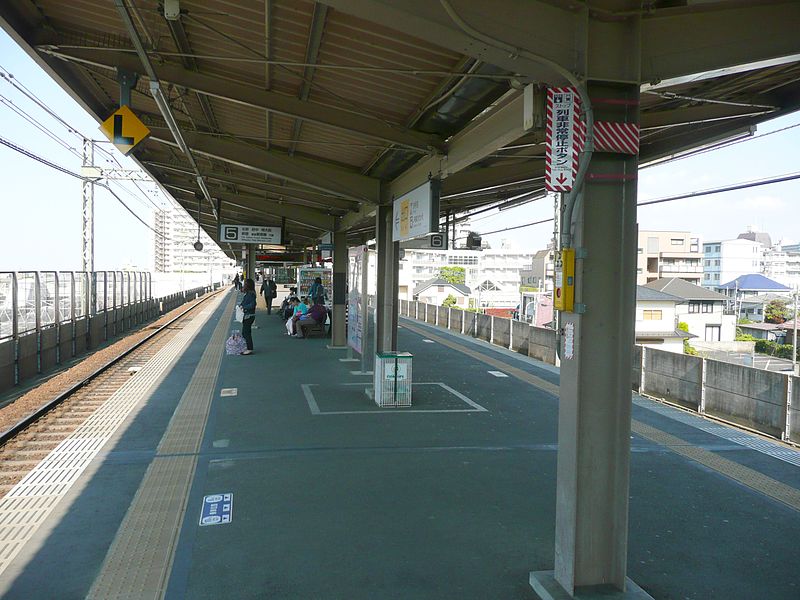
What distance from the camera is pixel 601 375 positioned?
159 inches

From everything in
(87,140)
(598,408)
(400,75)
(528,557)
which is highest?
(87,140)

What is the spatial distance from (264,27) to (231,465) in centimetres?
400

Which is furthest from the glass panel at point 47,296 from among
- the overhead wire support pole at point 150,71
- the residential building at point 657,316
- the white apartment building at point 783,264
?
the white apartment building at point 783,264

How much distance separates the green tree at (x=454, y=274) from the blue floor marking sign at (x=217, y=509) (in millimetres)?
98217

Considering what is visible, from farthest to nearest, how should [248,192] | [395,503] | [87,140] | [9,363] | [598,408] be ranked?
[87,140], [248,192], [9,363], [395,503], [598,408]

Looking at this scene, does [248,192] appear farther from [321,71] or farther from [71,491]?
[71,491]

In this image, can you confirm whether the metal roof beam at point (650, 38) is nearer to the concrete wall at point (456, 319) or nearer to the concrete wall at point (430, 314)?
the concrete wall at point (456, 319)

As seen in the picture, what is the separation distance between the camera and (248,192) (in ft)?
56.9

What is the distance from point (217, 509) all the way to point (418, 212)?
180 inches

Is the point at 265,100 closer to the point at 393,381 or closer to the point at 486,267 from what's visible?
the point at 393,381

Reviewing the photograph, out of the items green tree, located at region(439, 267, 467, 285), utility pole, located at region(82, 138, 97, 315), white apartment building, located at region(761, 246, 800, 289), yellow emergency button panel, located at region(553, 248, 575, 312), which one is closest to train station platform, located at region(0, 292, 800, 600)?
yellow emergency button panel, located at region(553, 248, 575, 312)

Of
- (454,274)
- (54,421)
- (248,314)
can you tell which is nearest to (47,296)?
(248,314)

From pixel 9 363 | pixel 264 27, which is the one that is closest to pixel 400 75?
pixel 264 27

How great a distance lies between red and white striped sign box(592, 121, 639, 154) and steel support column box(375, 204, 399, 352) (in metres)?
6.71
